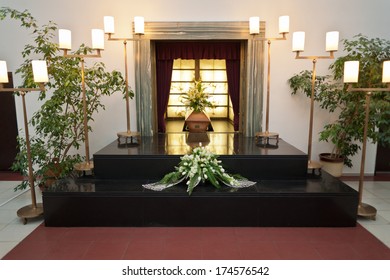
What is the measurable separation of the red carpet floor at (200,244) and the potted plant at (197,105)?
256cm

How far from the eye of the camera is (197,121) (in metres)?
5.46

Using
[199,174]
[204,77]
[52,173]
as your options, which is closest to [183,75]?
[204,77]

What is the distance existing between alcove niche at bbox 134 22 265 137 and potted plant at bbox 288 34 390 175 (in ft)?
2.16

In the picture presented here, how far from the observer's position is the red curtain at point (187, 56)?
243 inches

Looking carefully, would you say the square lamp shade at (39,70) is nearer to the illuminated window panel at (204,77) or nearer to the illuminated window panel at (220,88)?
the illuminated window panel at (204,77)

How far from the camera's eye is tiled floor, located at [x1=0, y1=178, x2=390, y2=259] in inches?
108

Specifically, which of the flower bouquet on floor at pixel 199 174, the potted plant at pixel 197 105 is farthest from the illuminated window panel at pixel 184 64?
the flower bouquet on floor at pixel 199 174

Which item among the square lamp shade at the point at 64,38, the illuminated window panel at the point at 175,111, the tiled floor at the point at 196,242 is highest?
the square lamp shade at the point at 64,38

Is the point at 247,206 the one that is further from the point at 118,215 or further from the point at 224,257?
the point at 118,215

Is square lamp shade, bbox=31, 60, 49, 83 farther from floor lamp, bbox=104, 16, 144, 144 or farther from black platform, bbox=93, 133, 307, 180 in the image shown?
floor lamp, bbox=104, 16, 144, 144

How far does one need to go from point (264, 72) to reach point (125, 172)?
2838mm

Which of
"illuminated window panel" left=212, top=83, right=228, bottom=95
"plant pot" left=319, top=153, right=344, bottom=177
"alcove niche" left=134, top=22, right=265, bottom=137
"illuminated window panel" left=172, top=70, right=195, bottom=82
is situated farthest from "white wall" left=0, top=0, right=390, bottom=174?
"illuminated window panel" left=212, top=83, right=228, bottom=95

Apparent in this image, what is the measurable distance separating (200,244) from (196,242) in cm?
5
